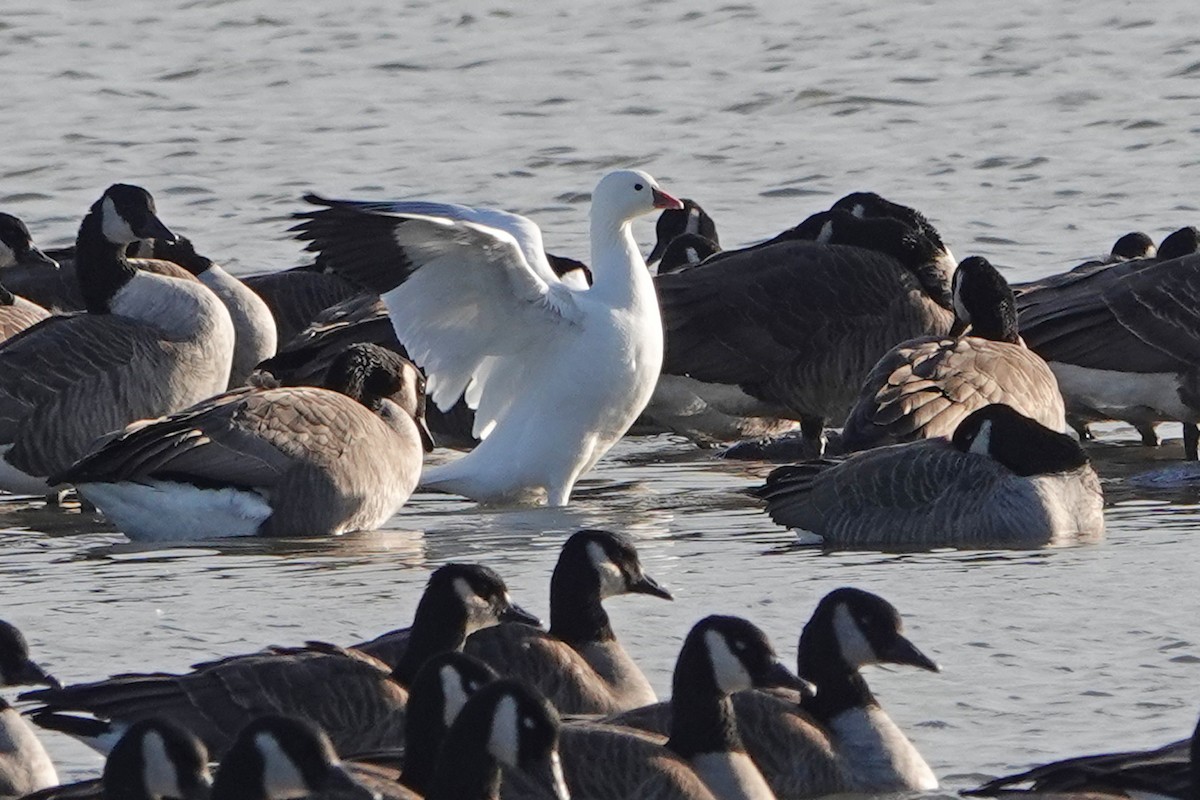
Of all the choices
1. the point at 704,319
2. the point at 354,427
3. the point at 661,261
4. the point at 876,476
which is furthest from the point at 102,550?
the point at 661,261

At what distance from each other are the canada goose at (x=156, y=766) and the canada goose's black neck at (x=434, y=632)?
160cm

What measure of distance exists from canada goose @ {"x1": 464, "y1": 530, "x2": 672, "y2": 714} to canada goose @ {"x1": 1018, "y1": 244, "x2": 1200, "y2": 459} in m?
6.02

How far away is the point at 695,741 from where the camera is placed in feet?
A: 23.9

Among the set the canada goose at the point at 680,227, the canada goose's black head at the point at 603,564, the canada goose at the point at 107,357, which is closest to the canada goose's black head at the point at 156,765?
the canada goose's black head at the point at 603,564

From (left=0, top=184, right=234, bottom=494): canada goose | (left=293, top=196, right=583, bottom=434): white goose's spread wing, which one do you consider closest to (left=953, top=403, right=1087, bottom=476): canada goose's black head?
(left=293, top=196, right=583, bottom=434): white goose's spread wing

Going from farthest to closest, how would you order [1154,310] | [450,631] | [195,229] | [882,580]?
1. [195,229]
2. [1154,310]
3. [882,580]
4. [450,631]

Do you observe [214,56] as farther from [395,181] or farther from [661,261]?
[661,261]

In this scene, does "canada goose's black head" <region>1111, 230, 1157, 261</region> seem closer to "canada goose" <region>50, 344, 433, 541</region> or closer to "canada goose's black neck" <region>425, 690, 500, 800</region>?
"canada goose" <region>50, 344, 433, 541</region>

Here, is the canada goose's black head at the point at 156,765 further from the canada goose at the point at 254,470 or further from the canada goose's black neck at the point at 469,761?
the canada goose at the point at 254,470

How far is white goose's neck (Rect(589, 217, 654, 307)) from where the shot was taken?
1286cm

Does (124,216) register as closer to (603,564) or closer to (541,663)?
(603,564)

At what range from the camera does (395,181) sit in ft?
75.3

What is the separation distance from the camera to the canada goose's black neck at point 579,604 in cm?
855

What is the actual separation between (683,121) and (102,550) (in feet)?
47.4
